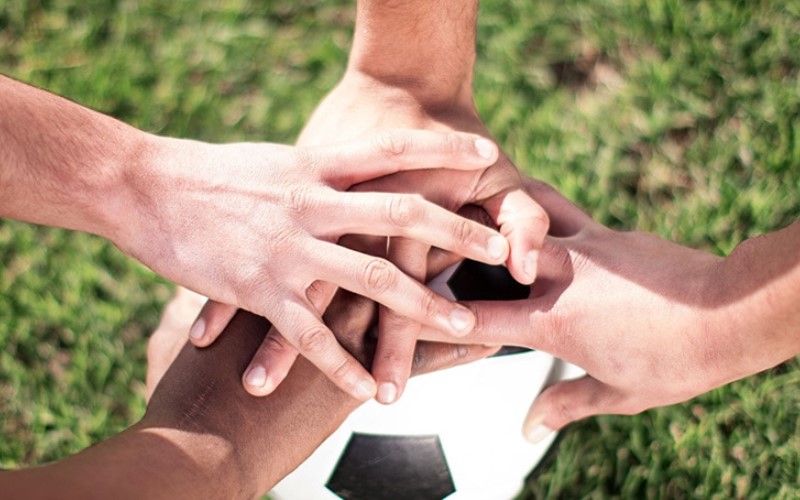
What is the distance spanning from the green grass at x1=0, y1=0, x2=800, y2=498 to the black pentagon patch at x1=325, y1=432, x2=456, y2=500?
60 centimetres

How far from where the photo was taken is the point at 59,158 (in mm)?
2012

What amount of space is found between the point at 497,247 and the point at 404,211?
0.22 m

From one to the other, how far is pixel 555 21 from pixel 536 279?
1443 millimetres

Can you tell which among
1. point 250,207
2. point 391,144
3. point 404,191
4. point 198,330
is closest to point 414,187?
point 404,191

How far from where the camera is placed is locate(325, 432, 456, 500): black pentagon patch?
2.07 meters

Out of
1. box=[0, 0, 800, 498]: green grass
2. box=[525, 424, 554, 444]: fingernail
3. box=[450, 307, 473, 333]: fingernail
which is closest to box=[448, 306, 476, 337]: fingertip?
box=[450, 307, 473, 333]: fingernail

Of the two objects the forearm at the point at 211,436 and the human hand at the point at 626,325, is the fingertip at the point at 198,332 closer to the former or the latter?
the forearm at the point at 211,436

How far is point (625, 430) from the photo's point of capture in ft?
8.56

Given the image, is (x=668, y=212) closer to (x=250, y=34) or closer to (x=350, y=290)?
(x=350, y=290)

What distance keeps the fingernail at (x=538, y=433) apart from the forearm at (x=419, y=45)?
0.84 m

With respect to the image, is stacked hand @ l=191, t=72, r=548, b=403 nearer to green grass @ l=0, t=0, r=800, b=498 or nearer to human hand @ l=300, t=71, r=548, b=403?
human hand @ l=300, t=71, r=548, b=403

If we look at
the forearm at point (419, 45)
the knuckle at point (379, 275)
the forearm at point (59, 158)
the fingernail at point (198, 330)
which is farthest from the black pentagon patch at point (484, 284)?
the forearm at point (59, 158)

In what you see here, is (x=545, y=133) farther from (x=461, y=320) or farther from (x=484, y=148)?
(x=461, y=320)

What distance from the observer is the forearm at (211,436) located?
1617 mm
